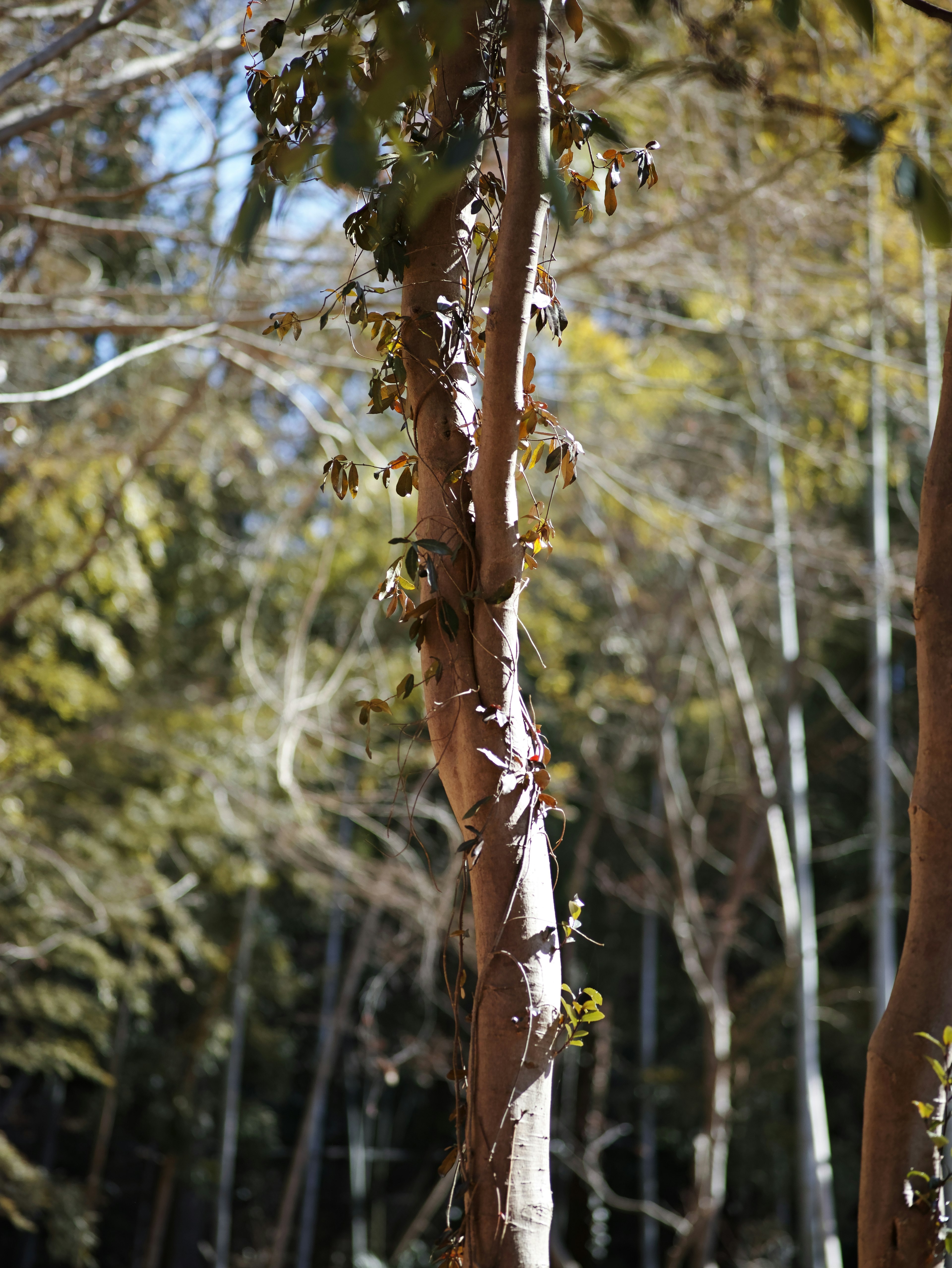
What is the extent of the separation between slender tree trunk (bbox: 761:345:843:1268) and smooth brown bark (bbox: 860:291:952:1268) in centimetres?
266

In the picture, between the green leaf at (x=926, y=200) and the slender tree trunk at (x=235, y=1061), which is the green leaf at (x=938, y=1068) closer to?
the green leaf at (x=926, y=200)

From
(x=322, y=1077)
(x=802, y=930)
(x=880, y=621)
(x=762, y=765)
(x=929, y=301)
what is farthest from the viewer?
(x=322, y=1077)

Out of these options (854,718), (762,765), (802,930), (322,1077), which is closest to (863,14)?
(762,765)

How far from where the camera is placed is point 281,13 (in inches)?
124

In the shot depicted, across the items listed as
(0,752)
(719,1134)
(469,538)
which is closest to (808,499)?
(719,1134)

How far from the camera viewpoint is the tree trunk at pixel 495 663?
0.98 metres

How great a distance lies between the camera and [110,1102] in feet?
25.5

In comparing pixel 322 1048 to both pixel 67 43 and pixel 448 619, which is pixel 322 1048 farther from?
pixel 448 619

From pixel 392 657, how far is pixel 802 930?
8.78ft

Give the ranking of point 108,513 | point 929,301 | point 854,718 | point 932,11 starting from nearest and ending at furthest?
point 932,11 → point 108,513 → point 929,301 → point 854,718

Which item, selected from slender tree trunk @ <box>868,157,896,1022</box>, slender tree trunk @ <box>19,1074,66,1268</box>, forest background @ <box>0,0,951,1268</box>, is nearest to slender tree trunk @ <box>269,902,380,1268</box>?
forest background @ <box>0,0,951,1268</box>

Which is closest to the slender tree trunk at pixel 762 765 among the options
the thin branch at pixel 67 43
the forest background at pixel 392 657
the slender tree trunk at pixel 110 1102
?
the forest background at pixel 392 657

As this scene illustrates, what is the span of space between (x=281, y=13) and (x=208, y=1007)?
21.8 feet

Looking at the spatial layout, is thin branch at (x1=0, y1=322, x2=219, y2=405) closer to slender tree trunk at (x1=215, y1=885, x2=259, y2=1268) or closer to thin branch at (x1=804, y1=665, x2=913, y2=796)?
thin branch at (x1=804, y1=665, x2=913, y2=796)
